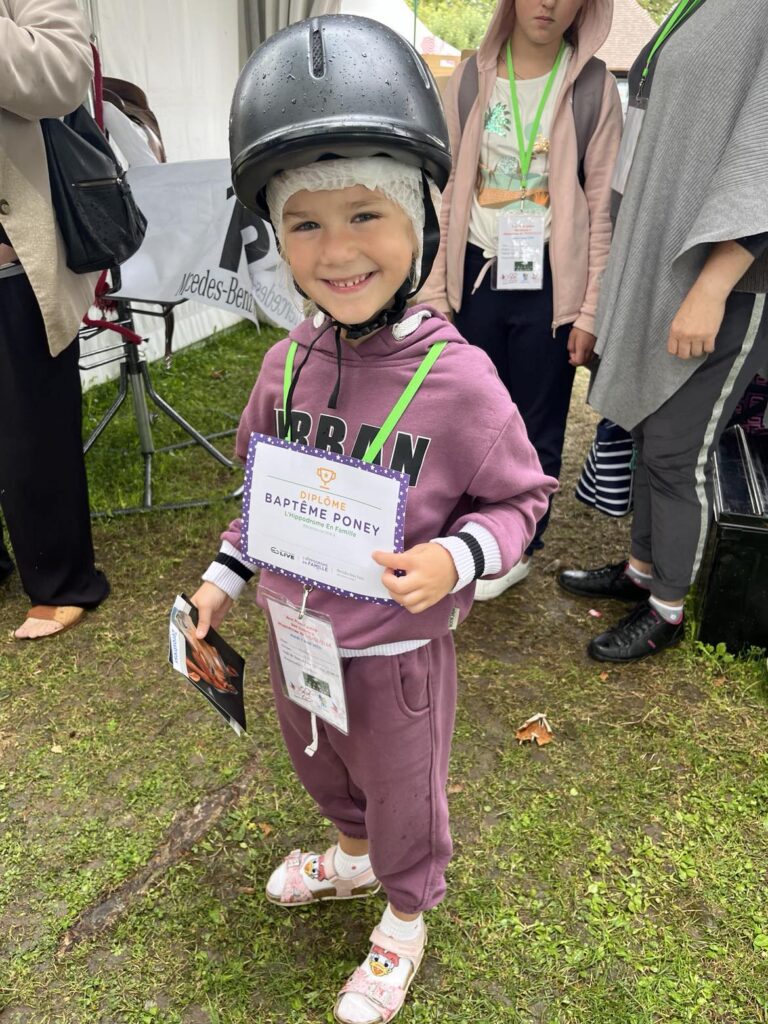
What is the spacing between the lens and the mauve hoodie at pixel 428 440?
3.97 ft

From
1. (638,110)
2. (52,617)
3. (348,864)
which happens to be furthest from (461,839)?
(638,110)

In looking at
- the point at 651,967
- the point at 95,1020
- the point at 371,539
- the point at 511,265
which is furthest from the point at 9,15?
the point at 651,967

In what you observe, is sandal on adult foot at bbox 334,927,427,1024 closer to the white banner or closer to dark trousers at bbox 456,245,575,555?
dark trousers at bbox 456,245,575,555

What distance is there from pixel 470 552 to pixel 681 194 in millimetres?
1452

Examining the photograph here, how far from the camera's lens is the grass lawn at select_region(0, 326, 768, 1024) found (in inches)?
65.3

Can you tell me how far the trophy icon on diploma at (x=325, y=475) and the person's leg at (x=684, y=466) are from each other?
145cm

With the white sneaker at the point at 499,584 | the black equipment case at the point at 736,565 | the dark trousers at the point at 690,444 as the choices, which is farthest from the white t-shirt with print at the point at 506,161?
the white sneaker at the point at 499,584

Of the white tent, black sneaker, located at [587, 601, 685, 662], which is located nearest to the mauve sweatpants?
black sneaker, located at [587, 601, 685, 662]

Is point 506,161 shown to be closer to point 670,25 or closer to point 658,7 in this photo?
point 670,25

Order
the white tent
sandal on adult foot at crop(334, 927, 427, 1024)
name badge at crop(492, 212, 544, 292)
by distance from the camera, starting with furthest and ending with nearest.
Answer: the white tent < name badge at crop(492, 212, 544, 292) < sandal on adult foot at crop(334, 927, 427, 1024)

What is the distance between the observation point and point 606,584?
3004 mm

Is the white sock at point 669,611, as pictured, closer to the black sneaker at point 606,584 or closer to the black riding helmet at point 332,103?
the black sneaker at point 606,584

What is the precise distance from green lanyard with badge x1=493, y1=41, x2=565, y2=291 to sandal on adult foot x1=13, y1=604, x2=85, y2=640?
6.26 ft

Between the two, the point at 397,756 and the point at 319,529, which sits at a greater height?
the point at 319,529
